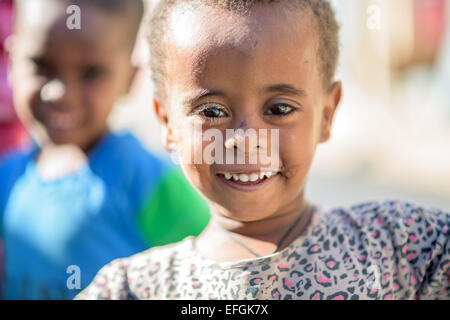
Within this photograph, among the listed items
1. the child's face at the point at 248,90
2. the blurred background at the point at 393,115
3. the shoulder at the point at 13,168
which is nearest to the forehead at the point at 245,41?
the child's face at the point at 248,90

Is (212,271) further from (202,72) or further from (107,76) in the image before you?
(107,76)

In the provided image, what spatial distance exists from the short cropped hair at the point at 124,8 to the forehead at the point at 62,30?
0.05 feet

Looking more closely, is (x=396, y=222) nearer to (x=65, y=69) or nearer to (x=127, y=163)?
(x=127, y=163)

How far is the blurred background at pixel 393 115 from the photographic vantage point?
155 inches

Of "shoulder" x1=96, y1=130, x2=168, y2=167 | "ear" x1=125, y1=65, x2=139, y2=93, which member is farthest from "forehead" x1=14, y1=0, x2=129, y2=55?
"shoulder" x1=96, y1=130, x2=168, y2=167

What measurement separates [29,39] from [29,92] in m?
0.15

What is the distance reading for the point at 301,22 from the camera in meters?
0.90

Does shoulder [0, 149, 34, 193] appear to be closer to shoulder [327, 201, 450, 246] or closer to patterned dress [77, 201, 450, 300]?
patterned dress [77, 201, 450, 300]

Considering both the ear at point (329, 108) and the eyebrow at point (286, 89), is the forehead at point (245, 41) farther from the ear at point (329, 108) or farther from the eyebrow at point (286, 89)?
the ear at point (329, 108)

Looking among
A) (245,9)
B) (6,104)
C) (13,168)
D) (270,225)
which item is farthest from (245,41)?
(6,104)

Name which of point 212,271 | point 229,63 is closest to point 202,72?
point 229,63

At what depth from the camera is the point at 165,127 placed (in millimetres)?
1066

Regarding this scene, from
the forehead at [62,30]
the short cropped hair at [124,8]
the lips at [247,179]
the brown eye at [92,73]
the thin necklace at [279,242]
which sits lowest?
the thin necklace at [279,242]

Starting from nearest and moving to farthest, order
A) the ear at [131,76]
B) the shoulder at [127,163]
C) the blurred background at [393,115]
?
the shoulder at [127,163] < the ear at [131,76] < the blurred background at [393,115]
